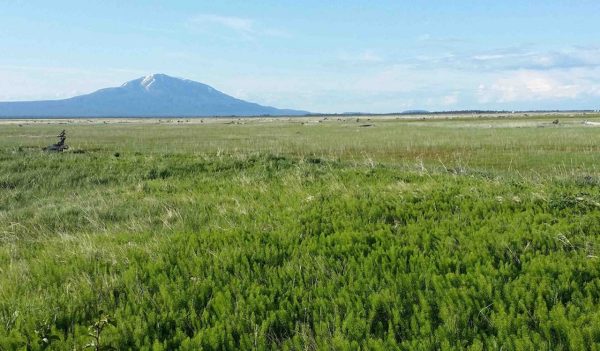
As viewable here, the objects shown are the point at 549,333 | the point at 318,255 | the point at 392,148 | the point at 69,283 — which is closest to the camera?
the point at 549,333

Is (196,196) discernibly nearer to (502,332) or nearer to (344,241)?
(344,241)

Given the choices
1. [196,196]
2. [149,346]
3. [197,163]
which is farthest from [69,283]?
[197,163]

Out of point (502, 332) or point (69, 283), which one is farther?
point (69, 283)

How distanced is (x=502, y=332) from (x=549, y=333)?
38cm

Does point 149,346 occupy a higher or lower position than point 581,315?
lower

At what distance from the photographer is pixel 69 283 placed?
605 centimetres

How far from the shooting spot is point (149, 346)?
448 cm

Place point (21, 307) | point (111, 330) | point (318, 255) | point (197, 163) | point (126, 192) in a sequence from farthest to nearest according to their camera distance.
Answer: point (197, 163) < point (126, 192) < point (318, 255) < point (21, 307) < point (111, 330)

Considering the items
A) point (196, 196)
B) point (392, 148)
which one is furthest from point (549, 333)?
point (392, 148)

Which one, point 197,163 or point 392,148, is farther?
point 392,148

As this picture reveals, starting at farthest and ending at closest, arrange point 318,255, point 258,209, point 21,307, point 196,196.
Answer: point 196,196 < point 258,209 < point 318,255 < point 21,307

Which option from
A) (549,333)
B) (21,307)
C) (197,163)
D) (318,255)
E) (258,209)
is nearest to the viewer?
(549,333)

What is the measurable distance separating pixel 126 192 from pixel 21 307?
1010 centimetres

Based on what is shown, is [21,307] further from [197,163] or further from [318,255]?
[197,163]
